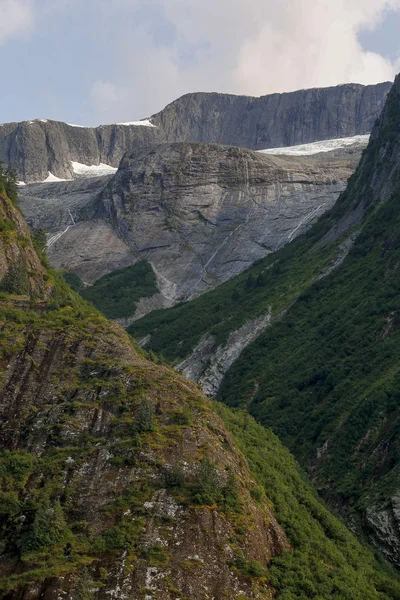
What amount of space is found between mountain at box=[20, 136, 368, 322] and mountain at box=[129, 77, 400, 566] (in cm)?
1957

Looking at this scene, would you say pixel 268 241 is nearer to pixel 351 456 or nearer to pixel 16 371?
pixel 351 456

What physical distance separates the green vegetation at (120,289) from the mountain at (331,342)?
6.18 metres

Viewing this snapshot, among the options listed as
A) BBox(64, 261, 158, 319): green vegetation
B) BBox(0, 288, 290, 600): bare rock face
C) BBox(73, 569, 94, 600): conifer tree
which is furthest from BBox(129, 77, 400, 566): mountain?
BBox(73, 569, 94, 600): conifer tree

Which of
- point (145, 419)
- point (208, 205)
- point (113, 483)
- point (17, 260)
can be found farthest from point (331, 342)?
point (208, 205)

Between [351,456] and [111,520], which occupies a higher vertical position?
[111,520]

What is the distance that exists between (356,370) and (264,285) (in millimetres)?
41852

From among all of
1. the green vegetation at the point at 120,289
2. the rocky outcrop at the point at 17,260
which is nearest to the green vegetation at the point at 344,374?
the rocky outcrop at the point at 17,260

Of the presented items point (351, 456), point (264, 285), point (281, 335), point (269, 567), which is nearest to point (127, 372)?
point (269, 567)

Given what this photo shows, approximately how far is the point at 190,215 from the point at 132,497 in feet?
388

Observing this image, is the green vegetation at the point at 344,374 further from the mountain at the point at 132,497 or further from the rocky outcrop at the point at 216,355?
the mountain at the point at 132,497

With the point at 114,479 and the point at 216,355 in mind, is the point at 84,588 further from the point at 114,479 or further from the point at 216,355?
the point at 216,355

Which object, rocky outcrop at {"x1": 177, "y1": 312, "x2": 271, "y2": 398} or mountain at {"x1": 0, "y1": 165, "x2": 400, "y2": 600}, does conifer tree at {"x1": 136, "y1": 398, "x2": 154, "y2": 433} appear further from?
rocky outcrop at {"x1": 177, "y1": 312, "x2": 271, "y2": 398}

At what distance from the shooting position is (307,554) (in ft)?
87.7

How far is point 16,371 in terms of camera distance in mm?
31984
